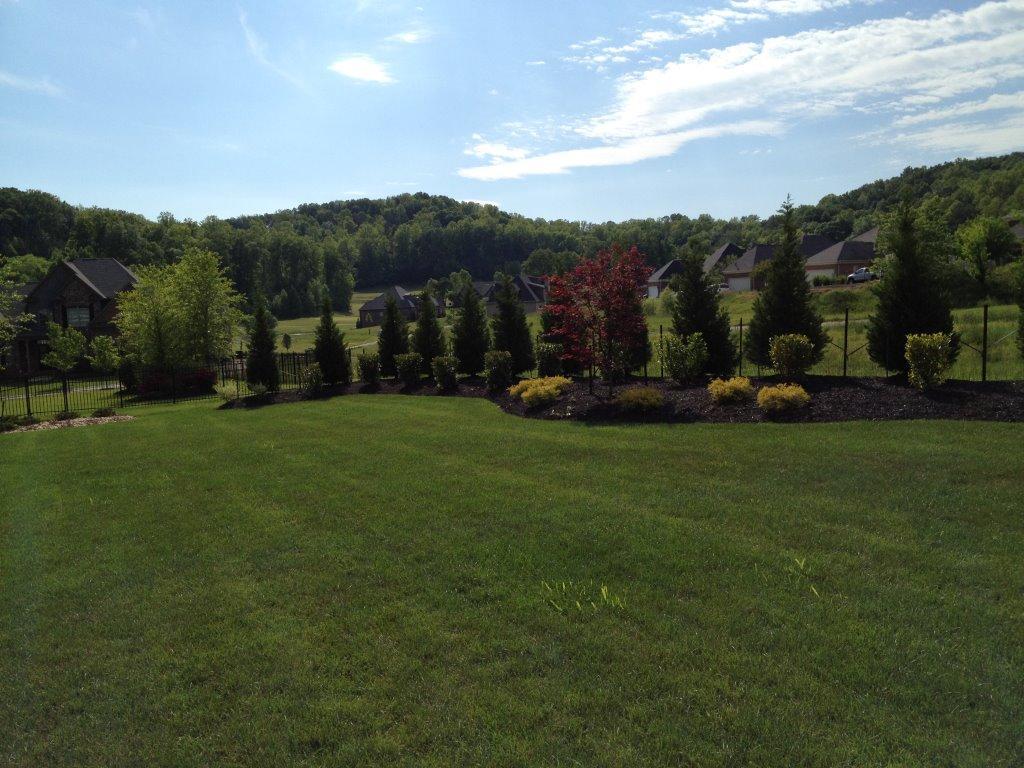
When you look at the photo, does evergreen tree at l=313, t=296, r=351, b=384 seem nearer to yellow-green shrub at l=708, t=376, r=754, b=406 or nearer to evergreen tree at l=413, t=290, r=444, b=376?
evergreen tree at l=413, t=290, r=444, b=376

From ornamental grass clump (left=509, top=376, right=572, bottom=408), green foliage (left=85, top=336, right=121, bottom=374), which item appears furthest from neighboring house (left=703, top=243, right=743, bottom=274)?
ornamental grass clump (left=509, top=376, right=572, bottom=408)

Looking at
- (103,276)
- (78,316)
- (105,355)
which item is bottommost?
(105,355)

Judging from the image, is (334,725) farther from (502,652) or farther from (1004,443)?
(1004,443)

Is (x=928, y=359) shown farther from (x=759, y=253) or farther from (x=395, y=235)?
(x=395, y=235)

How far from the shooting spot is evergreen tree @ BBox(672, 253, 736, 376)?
1650 centimetres

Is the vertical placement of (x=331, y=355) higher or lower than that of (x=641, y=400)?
higher

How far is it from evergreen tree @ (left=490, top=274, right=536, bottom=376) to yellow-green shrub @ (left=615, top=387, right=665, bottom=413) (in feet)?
28.1

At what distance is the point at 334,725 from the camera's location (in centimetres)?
390

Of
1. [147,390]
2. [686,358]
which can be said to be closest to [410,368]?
[686,358]

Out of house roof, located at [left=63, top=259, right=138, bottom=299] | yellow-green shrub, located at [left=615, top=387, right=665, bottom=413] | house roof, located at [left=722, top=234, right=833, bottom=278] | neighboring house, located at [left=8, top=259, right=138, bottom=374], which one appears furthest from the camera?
house roof, located at [left=722, top=234, right=833, bottom=278]

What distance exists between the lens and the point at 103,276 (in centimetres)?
4903

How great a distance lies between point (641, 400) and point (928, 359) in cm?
498

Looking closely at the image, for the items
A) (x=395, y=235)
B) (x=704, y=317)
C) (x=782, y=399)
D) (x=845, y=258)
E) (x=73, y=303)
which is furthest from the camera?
(x=395, y=235)

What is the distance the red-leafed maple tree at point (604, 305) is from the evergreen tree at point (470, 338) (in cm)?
709
